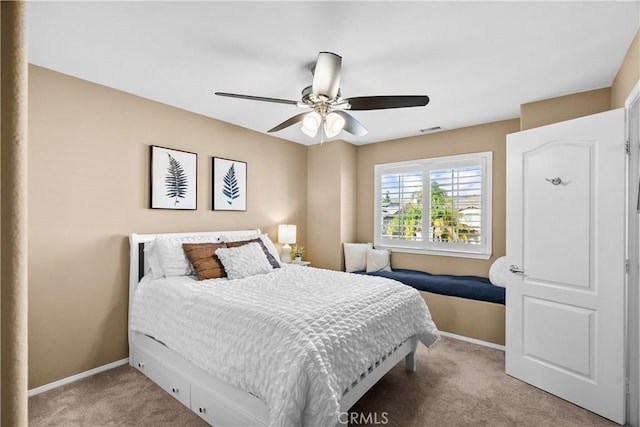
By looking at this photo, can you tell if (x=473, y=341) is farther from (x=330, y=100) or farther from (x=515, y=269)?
(x=330, y=100)

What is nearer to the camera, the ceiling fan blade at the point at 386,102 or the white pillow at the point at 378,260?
the ceiling fan blade at the point at 386,102

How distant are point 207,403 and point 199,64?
8.14 ft

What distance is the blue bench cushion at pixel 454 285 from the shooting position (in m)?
3.50

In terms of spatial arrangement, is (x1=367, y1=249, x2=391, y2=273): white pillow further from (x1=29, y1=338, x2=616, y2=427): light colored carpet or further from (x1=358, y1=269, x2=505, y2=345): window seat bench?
(x1=29, y1=338, x2=616, y2=427): light colored carpet

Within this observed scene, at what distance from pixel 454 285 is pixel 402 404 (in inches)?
69.2

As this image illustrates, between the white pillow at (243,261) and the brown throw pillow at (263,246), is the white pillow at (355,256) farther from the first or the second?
the white pillow at (243,261)

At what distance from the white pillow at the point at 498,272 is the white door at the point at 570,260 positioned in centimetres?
78

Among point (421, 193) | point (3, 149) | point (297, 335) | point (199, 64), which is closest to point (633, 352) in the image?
point (297, 335)

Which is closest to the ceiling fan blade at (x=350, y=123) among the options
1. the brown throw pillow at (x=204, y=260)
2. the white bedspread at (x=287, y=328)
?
the white bedspread at (x=287, y=328)

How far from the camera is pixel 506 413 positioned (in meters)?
2.29

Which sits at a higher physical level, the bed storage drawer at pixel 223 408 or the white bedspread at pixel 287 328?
the white bedspread at pixel 287 328

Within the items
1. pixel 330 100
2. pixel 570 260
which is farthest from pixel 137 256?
pixel 570 260

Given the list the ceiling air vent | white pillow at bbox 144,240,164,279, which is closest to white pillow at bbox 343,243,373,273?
the ceiling air vent

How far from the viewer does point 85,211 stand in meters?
2.76
